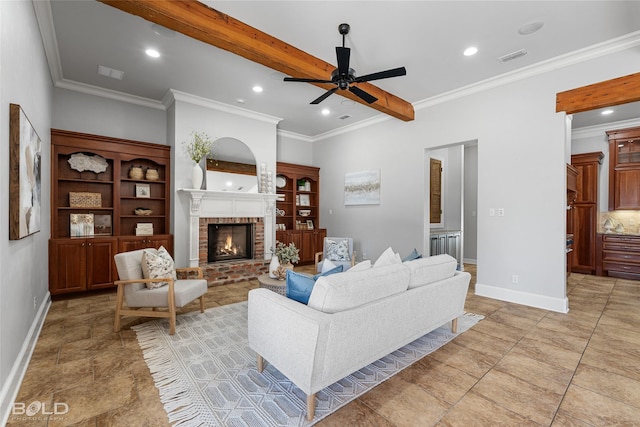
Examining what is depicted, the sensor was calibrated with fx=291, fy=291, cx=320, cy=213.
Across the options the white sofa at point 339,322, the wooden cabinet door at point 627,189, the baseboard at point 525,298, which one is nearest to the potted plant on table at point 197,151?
the white sofa at point 339,322

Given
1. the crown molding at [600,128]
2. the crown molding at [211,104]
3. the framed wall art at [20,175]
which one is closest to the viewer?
the framed wall art at [20,175]

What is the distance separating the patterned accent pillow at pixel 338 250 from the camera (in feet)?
17.9

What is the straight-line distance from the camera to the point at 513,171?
4055 mm

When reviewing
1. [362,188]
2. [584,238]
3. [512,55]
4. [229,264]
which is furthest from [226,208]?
[584,238]

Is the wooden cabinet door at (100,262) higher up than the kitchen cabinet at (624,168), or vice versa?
the kitchen cabinet at (624,168)

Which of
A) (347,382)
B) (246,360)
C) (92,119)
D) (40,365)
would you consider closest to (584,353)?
(347,382)

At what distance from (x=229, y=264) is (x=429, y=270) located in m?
3.64

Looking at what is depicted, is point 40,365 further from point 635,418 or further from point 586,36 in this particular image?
point 586,36

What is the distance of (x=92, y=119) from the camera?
466 centimetres

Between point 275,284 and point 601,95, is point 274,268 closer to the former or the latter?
point 275,284

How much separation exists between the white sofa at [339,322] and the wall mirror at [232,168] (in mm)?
3620

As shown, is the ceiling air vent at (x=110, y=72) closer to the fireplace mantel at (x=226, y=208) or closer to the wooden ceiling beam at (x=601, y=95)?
the fireplace mantel at (x=226, y=208)

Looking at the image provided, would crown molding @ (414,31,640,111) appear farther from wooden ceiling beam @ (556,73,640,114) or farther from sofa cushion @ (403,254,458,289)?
sofa cushion @ (403,254,458,289)

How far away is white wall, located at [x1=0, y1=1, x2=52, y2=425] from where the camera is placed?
1835 millimetres
